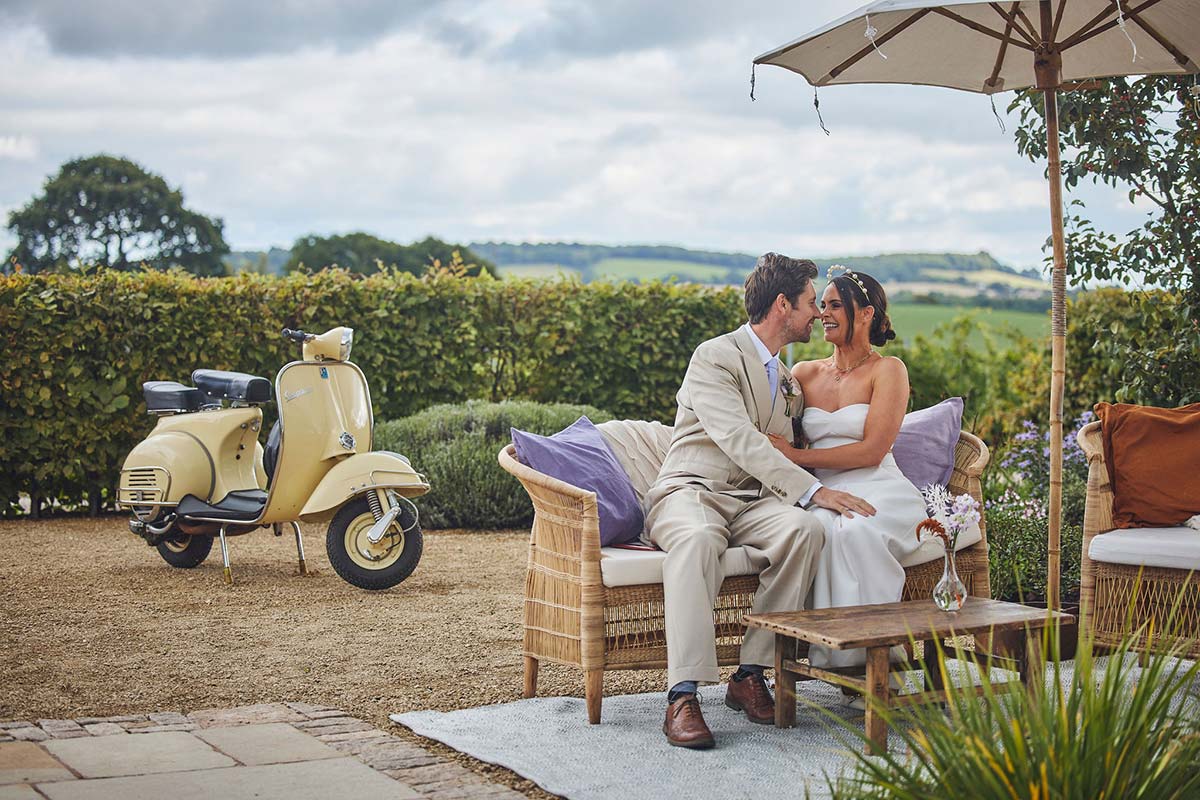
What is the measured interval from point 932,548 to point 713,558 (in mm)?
800

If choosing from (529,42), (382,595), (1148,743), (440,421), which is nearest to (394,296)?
(440,421)

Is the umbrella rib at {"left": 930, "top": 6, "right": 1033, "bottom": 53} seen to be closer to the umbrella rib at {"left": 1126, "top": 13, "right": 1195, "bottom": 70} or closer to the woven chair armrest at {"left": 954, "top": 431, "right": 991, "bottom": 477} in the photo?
the umbrella rib at {"left": 1126, "top": 13, "right": 1195, "bottom": 70}

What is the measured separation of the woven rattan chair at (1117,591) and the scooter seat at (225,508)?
11.7 ft

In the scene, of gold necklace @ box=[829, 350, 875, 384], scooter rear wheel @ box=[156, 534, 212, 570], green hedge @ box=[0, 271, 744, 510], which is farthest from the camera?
green hedge @ box=[0, 271, 744, 510]

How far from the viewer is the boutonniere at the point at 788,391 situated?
3.99 metres

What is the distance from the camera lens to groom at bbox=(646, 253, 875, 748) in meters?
3.37

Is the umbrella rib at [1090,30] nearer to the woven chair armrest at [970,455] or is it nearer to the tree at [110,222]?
the woven chair armrest at [970,455]

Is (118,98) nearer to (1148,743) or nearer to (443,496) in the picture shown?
(443,496)

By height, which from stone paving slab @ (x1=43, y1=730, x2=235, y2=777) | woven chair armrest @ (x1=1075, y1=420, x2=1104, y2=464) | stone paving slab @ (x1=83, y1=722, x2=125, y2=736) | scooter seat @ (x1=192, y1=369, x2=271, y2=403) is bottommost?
stone paving slab @ (x1=83, y1=722, x2=125, y2=736)

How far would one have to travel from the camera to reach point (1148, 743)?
2084mm

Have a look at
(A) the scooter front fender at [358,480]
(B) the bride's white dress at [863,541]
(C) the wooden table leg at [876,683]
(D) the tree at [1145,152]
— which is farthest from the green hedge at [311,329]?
(C) the wooden table leg at [876,683]

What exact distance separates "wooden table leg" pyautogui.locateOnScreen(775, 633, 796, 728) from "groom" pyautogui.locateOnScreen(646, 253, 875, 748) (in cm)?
5

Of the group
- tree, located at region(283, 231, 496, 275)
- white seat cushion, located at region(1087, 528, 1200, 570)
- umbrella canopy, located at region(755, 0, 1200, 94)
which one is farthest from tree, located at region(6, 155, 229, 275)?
white seat cushion, located at region(1087, 528, 1200, 570)

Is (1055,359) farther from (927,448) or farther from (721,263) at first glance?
(721,263)
